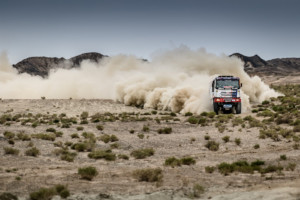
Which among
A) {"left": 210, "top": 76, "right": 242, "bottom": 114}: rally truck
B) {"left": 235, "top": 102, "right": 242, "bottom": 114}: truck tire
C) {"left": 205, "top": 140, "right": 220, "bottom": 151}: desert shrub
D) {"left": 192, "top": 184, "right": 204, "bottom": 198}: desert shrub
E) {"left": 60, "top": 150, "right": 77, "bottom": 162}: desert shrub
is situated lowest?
{"left": 192, "top": 184, "right": 204, "bottom": 198}: desert shrub

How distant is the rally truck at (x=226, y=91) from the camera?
3409cm

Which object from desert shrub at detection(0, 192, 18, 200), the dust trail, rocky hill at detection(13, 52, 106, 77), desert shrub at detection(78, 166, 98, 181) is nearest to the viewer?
desert shrub at detection(0, 192, 18, 200)

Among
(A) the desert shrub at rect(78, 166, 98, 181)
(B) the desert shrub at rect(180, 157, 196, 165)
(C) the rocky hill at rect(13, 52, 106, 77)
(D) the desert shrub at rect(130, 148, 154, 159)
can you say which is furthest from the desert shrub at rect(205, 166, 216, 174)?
(C) the rocky hill at rect(13, 52, 106, 77)

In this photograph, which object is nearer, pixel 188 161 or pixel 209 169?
pixel 209 169

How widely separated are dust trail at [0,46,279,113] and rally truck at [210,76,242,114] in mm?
5664

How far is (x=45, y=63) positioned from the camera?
169m

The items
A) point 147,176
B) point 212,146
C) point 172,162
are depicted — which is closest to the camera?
point 147,176

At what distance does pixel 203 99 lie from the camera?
139 feet

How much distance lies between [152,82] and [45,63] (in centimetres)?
12616

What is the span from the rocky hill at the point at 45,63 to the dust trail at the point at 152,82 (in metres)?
74.2

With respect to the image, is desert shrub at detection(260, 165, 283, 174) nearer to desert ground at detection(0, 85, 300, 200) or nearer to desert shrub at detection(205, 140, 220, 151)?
desert ground at detection(0, 85, 300, 200)

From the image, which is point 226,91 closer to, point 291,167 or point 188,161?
point 188,161

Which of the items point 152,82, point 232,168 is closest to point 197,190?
point 232,168

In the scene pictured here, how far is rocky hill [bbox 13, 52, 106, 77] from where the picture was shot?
158 meters
